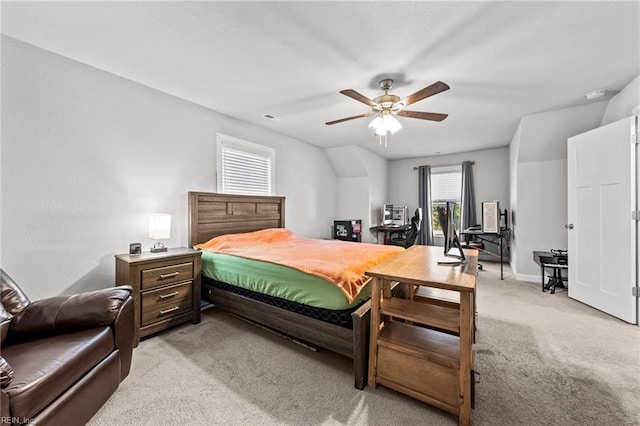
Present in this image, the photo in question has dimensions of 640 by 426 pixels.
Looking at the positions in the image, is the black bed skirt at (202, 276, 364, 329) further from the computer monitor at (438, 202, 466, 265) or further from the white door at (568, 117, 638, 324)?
the white door at (568, 117, 638, 324)

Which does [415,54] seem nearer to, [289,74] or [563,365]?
[289,74]

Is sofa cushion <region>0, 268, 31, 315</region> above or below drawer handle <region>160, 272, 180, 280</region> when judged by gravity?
above

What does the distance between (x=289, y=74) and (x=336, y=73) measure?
1.50 feet

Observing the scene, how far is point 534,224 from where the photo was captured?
422 cm

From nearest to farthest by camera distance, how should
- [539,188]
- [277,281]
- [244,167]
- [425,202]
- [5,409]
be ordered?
[5,409] → [277,281] → [244,167] → [539,188] → [425,202]

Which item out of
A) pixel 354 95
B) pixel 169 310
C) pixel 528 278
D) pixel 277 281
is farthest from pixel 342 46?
pixel 528 278

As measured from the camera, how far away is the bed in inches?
68.1

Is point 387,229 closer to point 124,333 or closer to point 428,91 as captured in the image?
point 428,91

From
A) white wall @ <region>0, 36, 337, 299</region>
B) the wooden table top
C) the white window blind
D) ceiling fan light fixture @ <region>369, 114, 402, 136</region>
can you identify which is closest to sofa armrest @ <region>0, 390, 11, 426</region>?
white wall @ <region>0, 36, 337, 299</region>

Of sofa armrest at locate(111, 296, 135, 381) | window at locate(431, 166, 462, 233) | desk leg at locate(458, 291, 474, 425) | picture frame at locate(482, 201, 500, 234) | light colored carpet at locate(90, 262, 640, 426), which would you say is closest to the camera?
desk leg at locate(458, 291, 474, 425)

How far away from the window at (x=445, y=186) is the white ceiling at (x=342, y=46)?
3.06 meters

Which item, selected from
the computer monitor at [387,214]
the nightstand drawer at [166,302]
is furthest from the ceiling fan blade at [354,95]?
the computer monitor at [387,214]

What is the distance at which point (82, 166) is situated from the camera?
92.4 inches

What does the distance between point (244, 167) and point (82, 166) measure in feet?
6.18
